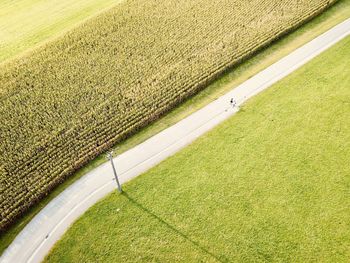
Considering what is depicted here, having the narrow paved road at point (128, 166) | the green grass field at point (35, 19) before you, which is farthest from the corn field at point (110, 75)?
the green grass field at point (35, 19)

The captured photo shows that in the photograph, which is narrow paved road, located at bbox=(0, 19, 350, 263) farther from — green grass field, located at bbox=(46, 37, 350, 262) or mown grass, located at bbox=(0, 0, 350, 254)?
green grass field, located at bbox=(46, 37, 350, 262)

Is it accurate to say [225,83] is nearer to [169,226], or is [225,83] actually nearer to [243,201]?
[243,201]

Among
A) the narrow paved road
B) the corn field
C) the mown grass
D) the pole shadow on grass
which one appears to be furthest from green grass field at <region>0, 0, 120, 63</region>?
the pole shadow on grass

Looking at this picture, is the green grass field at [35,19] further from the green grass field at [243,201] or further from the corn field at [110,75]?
the green grass field at [243,201]

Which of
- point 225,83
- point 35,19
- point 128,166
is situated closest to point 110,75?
point 225,83

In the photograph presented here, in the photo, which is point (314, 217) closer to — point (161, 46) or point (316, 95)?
point (316, 95)
